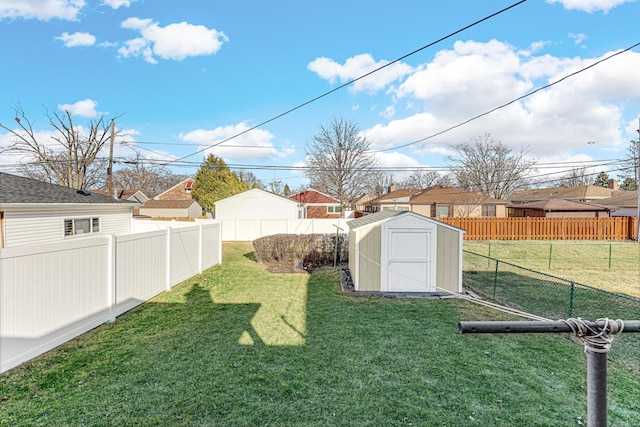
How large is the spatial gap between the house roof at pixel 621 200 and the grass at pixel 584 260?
675 inches

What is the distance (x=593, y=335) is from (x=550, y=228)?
2295 centimetres

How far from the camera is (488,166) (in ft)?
107

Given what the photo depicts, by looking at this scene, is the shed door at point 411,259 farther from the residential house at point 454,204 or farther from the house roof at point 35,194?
the residential house at point 454,204

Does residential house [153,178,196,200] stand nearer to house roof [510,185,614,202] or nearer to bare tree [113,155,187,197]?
bare tree [113,155,187,197]

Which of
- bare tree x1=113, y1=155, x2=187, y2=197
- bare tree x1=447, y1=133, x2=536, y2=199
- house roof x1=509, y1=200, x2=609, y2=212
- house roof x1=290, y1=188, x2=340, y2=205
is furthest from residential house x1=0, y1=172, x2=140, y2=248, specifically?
bare tree x1=113, y1=155, x2=187, y2=197

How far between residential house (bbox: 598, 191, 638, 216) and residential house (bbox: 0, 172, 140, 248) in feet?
112

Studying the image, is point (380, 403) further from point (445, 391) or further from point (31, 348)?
point (31, 348)

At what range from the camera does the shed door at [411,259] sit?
25.5 ft

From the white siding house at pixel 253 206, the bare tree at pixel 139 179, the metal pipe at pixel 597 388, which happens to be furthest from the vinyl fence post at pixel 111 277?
the bare tree at pixel 139 179

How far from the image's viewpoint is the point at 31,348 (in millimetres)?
4074

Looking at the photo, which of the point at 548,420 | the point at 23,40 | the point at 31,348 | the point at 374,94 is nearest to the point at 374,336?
the point at 548,420

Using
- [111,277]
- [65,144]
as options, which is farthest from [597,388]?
[65,144]

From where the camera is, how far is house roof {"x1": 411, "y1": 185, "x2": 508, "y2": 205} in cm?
2712

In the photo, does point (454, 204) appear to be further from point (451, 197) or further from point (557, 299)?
point (557, 299)
